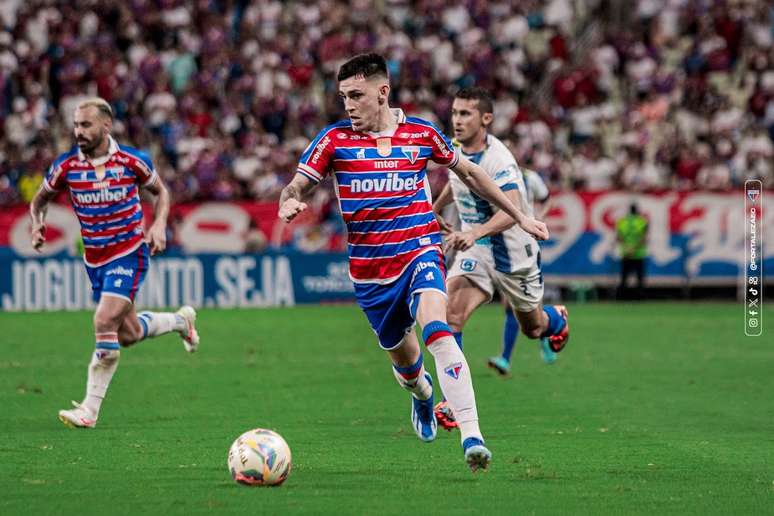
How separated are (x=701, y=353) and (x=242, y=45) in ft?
50.1

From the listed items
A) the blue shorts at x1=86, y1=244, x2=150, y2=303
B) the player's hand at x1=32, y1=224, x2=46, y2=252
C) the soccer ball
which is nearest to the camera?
the soccer ball

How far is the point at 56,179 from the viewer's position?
10.5m

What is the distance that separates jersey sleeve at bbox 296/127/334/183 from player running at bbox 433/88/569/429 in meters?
2.82

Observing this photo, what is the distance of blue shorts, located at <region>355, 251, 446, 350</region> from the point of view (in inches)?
313

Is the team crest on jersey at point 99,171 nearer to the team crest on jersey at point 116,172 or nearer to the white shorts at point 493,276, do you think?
A: the team crest on jersey at point 116,172

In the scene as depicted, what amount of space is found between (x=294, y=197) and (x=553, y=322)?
17.4ft

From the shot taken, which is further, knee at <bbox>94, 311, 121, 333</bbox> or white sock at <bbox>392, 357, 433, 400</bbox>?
knee at <bbox>94, 311, 121, 333</bbox>

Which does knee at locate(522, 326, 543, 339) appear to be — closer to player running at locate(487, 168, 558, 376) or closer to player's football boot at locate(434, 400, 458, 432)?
player running at locate(487, 168, 558, 376)

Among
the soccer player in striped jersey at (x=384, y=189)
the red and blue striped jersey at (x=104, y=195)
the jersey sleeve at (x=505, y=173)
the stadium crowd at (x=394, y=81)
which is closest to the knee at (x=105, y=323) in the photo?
the red and blue striped jersey at (x=104, y=195)

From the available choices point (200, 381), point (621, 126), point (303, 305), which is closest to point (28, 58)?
point (303, 305)

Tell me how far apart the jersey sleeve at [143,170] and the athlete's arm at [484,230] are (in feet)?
8.53

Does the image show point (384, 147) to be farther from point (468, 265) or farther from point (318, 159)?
point (468, 265)

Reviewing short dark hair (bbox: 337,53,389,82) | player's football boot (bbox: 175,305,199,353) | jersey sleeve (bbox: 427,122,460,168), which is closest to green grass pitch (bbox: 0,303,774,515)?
player's football boot (bbox: 175,305,199,353)

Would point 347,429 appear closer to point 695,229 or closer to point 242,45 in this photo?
point 695,229
